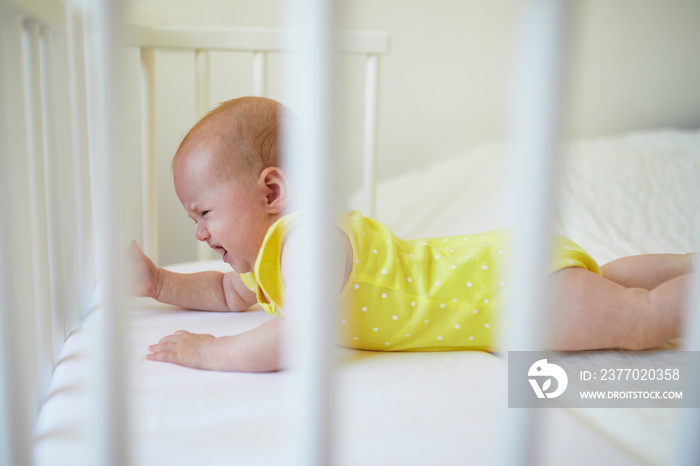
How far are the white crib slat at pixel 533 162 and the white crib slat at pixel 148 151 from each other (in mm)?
815

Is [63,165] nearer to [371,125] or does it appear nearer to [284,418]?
[284,418]

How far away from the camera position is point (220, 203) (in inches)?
25.5

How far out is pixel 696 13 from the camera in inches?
61.1

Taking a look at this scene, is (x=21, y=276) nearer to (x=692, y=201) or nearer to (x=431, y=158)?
(x=692, y=201)

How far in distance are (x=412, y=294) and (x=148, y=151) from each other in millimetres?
584

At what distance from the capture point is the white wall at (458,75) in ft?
4.75

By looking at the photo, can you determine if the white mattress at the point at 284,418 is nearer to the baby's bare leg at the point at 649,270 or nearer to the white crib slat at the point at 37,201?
the white crib slat at the point at 37,201

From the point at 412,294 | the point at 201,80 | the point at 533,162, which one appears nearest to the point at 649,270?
the point at 412,294

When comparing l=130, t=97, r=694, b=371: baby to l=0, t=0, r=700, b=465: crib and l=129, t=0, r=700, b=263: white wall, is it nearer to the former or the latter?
l=0, t=0, r=700, b=465: crib

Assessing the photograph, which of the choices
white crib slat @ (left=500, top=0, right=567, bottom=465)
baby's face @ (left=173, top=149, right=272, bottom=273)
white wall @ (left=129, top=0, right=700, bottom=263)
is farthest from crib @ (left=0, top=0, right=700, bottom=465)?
white wall @ (left=129, top=0, right=700, bottom=263)

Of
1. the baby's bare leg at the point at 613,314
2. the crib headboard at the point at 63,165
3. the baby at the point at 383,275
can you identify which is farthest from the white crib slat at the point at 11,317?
the baby's bare leg at the point at 613,314

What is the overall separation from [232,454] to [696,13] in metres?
1.80

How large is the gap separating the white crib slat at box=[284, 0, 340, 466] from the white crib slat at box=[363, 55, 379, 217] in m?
0.80

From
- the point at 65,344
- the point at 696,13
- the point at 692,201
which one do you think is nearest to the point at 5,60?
the point at 65,344
